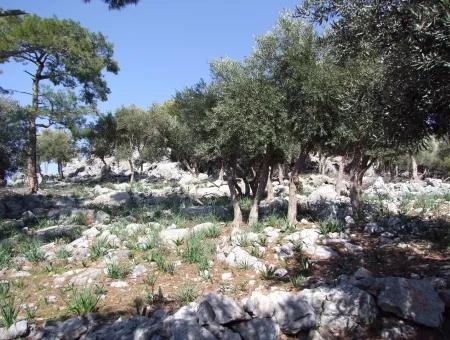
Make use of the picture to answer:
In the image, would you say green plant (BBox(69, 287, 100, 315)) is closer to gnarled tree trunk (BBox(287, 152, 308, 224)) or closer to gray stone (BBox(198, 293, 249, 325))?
gray stone (BBox(198, 293, 249, 325))

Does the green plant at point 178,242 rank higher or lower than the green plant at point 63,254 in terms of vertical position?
higher

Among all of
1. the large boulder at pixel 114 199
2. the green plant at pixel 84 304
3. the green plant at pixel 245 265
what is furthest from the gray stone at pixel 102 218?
the green plant at pixel 84 304

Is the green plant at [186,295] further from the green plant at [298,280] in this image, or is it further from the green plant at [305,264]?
the green plant at [305,264]

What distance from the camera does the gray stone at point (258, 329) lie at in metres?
6.19

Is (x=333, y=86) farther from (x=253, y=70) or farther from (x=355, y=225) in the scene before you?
(x=355, y=225)

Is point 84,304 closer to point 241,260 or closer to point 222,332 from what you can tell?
point 222,332

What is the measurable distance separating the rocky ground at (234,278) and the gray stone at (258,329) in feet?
0.05

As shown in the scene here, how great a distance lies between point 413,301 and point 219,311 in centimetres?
308

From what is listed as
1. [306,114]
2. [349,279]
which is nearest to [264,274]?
[349,279]

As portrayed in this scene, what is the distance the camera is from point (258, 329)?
6289 millimetres

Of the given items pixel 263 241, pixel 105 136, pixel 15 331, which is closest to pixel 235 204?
pixel 263 241

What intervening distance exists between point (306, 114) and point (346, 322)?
7713mm

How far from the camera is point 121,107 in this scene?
44562mm

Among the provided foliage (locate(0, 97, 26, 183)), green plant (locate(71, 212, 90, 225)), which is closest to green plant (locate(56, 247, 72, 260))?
green plant (locate(71, 212, 90, 225))
